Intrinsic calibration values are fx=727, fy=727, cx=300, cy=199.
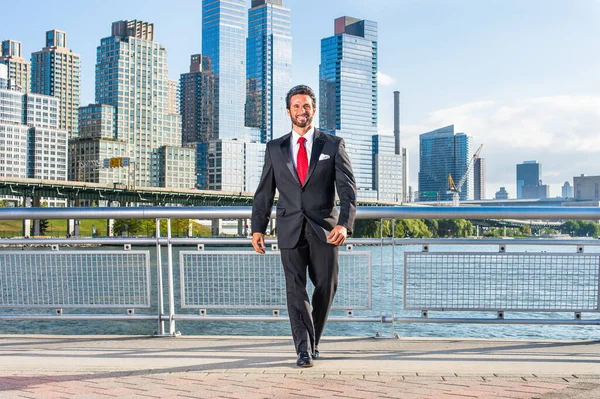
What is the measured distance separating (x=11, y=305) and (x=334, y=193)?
3.49 meters

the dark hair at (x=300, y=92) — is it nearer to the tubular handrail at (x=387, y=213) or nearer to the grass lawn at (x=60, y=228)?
the tubular handrail at (x=387, y=213)

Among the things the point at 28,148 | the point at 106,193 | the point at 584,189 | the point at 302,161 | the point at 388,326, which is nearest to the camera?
the point at 302,161

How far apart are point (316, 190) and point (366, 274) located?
1.52 meters

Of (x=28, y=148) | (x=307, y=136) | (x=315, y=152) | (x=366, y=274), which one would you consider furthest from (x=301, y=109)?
(x=28, y=148)

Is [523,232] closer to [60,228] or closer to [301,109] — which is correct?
[301,109]

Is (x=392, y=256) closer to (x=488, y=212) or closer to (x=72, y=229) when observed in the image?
(x=488, y=212)

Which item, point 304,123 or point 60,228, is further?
point 60,228

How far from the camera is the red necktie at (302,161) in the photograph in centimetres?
515

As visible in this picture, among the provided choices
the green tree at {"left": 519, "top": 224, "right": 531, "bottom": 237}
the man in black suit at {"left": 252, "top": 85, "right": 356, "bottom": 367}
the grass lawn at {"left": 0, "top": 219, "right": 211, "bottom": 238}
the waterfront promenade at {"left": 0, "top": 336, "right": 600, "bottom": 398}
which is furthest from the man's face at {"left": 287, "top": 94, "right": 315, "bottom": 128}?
the grass lawn at {"left": 0, "top": 219, "right": 211, "bottom": 238}

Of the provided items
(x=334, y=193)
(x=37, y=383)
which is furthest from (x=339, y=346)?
(x=37, y=383)

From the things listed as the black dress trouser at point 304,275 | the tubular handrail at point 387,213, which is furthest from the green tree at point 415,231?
the black dress trouser at point 304,275

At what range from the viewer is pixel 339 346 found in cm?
588

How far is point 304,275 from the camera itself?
5.22 metres

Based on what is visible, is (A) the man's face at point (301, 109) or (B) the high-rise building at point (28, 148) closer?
(A) the man's face at point (301, 109)
